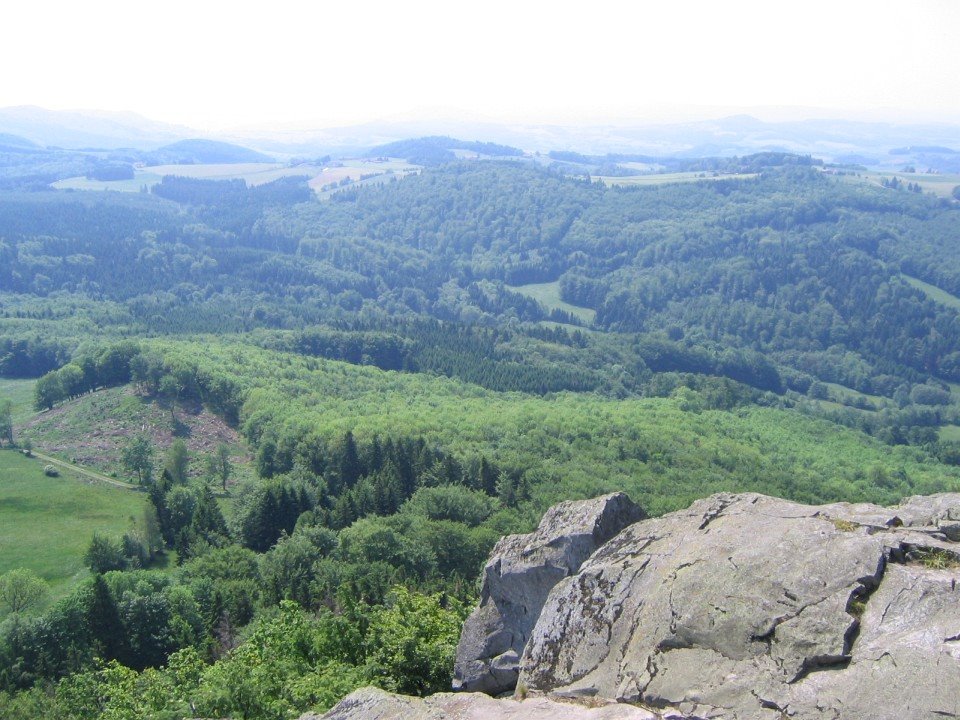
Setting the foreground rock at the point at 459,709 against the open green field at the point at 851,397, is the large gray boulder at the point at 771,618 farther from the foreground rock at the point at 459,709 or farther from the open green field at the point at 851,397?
the open green field at the point at 851,397

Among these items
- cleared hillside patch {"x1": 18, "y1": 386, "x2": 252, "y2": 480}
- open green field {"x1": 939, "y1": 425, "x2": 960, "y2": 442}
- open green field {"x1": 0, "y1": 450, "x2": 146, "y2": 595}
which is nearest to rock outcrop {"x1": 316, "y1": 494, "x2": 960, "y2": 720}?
open green field {"x1": 0, "y1": 450, "x2": 146, "y2": 595}

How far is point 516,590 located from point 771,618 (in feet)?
30.6

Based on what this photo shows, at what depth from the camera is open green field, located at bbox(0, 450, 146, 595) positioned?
6444 centimetres

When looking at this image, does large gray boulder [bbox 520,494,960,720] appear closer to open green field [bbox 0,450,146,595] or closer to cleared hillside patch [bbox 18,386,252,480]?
open green field [bbox 0,450,146,595]

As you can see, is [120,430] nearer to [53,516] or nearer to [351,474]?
[53,516]

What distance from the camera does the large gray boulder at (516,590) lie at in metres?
23.3

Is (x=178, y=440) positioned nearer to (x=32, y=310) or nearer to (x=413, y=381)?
(x=413, y=381)

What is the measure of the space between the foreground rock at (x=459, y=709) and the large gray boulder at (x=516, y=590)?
4.84 meters

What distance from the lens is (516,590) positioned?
2444cm

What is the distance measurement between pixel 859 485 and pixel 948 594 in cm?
9338

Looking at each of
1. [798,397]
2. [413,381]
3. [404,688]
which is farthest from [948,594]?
[798,397]

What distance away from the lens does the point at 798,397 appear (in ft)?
588

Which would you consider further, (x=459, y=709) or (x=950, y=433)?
(x=950, y=433)

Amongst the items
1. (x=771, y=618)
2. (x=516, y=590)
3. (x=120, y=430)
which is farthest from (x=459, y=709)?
(x=120, y=430)
